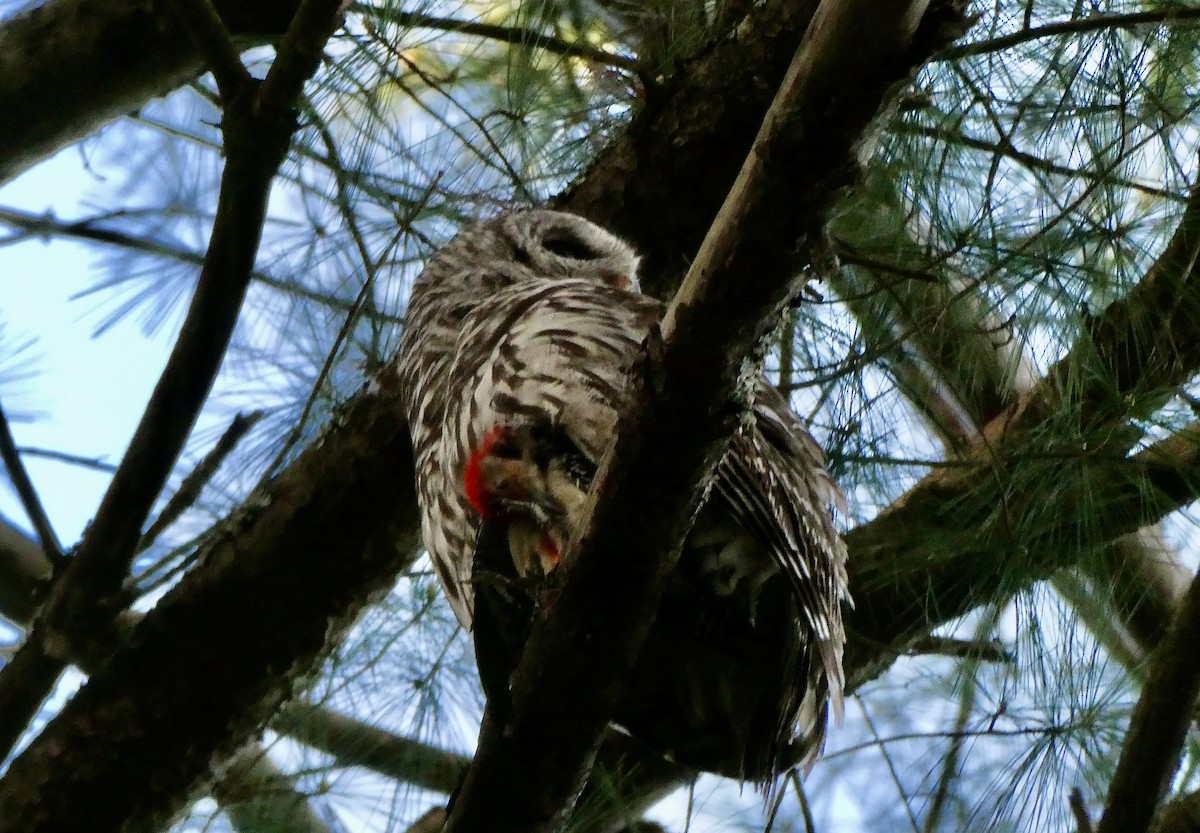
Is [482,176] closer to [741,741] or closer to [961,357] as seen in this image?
[961,357]

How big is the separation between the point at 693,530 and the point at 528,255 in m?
1.32

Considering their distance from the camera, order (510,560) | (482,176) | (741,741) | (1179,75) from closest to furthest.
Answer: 1. (510,560)
2. (741,741)
3. (1179,75)
4. (482,176)

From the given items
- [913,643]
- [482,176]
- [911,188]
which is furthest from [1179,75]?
[482,176]

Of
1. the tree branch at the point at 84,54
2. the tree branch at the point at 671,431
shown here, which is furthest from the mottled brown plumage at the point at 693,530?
the tree branch at the point at 84,54

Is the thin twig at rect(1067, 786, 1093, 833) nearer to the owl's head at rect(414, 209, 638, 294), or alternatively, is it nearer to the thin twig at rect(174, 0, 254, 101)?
the owl's head at rect(414, 209, 638, 294)

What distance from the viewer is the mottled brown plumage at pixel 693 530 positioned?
1.82 metres

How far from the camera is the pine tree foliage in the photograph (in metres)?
2.36

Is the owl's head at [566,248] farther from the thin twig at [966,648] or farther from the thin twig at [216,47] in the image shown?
the thin twig at [966,648]

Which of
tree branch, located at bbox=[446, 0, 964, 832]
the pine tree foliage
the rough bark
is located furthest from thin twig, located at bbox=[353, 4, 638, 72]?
tree branch, located at bbox=[446, 0, 964, 832]

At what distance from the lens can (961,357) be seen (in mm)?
2617

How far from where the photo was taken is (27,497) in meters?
2.41

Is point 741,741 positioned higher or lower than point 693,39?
lower

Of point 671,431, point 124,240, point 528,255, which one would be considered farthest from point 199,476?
point 671,431

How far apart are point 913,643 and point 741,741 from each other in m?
0.90
